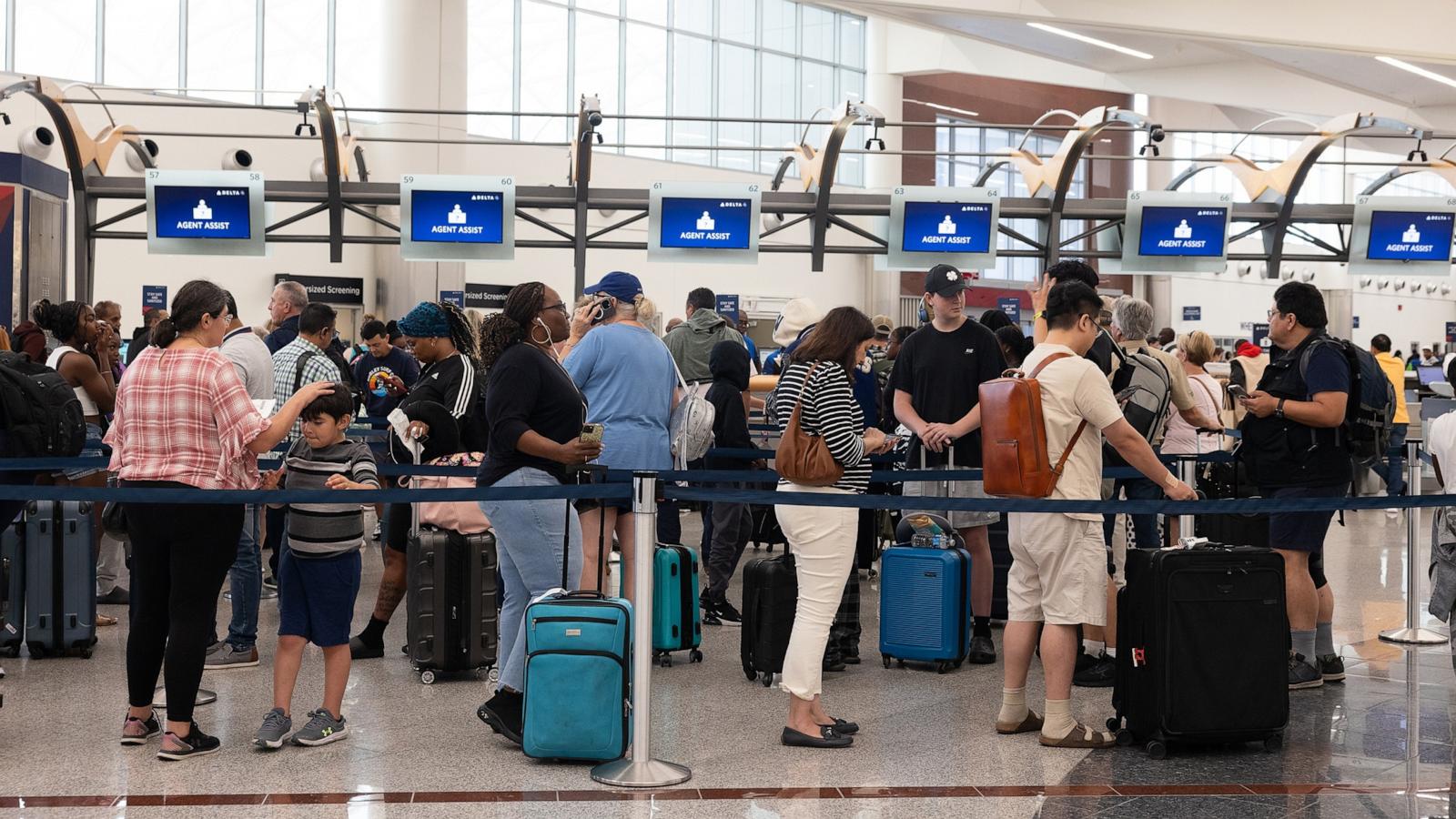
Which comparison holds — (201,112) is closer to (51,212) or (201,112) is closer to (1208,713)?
(51,212)

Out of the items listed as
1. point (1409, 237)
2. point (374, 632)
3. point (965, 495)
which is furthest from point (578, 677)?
point (1409, 237)

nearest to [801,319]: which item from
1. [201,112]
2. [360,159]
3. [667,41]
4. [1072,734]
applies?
[1072,734]

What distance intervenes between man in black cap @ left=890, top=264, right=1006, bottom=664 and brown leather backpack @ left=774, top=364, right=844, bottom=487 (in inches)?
65.9

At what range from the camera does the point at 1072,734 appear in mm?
5102

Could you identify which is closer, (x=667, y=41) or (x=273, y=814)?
(x=273, y=814)

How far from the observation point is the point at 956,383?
6758 mm

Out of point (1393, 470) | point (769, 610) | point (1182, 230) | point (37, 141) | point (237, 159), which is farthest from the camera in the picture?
point (237, 159)

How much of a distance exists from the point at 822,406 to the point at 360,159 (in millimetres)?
13448

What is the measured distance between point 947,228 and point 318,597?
12.9 m

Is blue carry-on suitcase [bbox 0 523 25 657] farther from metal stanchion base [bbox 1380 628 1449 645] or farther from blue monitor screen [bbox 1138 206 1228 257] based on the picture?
blue monitor screen [bbox 1138 206 1228 257]

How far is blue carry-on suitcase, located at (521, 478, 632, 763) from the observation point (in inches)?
184

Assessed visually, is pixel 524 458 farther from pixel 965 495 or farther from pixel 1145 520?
pixel 1145 520

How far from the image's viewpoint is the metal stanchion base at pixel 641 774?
178 inches

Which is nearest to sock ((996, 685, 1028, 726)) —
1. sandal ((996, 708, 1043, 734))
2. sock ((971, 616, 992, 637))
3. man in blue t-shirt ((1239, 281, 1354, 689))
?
sandal ((996, 708, 1043, 734))
